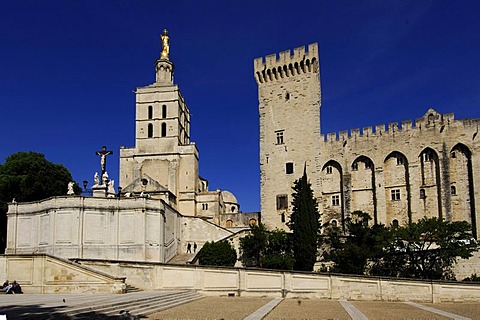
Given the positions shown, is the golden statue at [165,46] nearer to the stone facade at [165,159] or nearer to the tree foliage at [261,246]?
the stone facade at [165,159]

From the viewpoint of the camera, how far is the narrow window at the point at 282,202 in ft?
159

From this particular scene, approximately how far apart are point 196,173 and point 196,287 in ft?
110

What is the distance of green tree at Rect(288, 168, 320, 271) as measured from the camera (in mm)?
36638

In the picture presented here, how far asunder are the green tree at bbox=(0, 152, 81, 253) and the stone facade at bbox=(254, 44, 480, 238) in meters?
18.8

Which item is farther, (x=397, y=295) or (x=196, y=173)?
(x=196, y=173)

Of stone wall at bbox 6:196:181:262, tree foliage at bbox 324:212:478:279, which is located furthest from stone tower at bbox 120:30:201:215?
tree foliage at bbox 324:212:478:279

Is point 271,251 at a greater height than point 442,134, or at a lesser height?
lesser

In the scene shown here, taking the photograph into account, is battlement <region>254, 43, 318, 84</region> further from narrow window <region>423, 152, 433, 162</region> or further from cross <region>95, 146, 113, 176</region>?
cross <region>95, 146, 113, 176</region>

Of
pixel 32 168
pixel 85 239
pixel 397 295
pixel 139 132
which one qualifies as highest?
pixel 139 132

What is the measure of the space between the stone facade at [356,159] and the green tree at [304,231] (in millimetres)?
8944

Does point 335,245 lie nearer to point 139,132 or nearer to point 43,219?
point 43,219

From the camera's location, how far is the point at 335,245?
131 ft

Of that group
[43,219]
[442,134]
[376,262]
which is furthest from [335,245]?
[43,219]

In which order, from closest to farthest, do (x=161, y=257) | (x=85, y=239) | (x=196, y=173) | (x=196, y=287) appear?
(x=196, y=287), (x=85, y=239), (x=161, y=257), (x=196, y=173)
